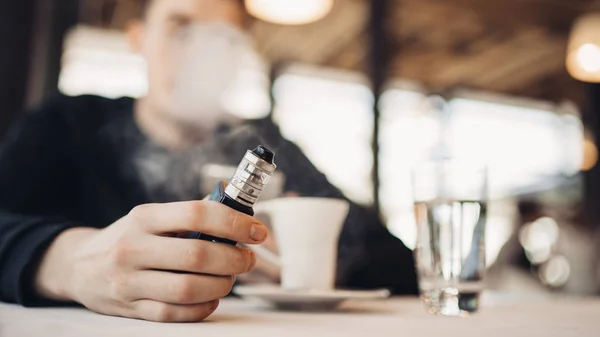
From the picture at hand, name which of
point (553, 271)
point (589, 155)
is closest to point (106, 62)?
point (553, 271)

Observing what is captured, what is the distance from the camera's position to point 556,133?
6582 mm

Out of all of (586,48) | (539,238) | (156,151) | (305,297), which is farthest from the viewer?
(539,238)

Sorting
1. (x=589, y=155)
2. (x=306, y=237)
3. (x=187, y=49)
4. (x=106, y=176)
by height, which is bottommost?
(x=306, y=237)

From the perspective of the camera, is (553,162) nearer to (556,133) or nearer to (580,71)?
(556,133)

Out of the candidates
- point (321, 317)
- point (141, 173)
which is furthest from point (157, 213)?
point (141, 173)

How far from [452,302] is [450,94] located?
5.96 metres

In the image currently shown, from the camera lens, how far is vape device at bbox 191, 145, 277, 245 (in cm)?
47

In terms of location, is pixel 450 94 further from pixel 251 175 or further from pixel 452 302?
pixel 251 175

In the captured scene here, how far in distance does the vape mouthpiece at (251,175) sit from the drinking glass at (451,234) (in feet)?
1.12

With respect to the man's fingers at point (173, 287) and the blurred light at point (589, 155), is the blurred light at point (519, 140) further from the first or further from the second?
the man's fingers at point (173, 287)

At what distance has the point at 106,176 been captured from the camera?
1.40 metres

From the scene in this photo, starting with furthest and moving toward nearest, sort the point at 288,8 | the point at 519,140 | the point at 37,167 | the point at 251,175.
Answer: the point at 519,140
the point at 288,8
the point at 37,167
the point at 251,175

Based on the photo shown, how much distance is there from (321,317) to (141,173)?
35.8 inches

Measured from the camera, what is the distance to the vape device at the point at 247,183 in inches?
18.4
